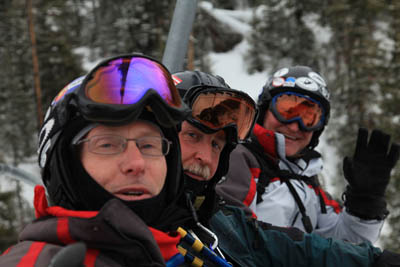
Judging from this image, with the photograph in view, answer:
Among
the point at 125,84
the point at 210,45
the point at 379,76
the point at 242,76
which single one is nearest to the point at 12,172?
the point at 125,84

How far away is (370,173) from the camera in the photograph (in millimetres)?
3723

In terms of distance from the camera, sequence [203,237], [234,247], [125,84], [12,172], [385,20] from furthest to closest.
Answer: [385,20] → [12,172] → [234,247] → [203,237] → [125,84]

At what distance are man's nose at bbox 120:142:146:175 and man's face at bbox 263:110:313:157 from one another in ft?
8.64

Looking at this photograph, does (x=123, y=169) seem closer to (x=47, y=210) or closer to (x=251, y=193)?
(x=47, y=210)

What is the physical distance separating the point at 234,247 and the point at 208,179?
0.47m

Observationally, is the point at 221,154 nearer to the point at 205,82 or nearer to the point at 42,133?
the point at 205,82

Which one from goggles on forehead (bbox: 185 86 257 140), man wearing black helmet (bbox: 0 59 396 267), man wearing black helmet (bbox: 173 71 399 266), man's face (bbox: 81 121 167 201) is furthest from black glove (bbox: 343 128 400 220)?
man's face (bbox: 81 121 167 201)

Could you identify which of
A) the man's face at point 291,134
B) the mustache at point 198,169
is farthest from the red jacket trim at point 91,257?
the man's face at point 291,134

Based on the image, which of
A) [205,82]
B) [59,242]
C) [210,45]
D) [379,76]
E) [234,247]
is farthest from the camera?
[210,45]

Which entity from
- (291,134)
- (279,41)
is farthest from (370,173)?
(279,41)

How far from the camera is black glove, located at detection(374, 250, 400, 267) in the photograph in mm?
2597

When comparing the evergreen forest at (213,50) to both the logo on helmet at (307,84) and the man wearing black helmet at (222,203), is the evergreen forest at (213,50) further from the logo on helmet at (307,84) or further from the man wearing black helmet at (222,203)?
the man wearing black helmet at (222,203)

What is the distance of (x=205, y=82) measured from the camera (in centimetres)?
287

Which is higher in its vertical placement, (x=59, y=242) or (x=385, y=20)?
(x=385, y=20)
